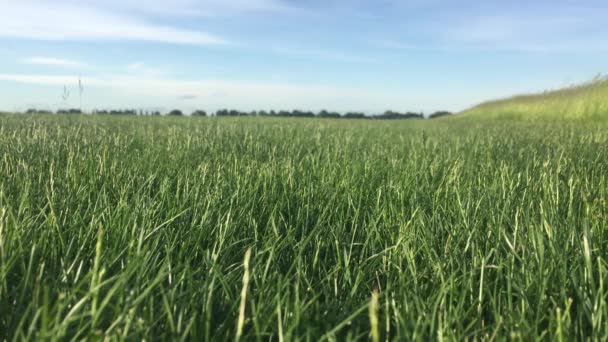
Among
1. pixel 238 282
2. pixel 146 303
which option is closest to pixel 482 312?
pixel 238 282

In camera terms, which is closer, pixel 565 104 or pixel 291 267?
pixel 291 267

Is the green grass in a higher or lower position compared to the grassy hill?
lower

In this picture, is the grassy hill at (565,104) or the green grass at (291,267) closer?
the green grass at (291,267)

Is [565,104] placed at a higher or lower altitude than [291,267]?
higher

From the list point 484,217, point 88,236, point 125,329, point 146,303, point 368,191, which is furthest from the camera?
point 368,191

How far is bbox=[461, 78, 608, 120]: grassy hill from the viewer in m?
11.9

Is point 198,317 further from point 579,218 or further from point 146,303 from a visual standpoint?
point 579,218

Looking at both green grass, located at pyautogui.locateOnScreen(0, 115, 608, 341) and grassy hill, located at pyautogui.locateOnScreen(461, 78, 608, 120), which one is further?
grassy hill, located at pyautogui.locateOnScreen(461, 78, 608, 120)

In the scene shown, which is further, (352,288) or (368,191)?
(368,191)

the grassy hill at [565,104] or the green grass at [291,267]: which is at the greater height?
the grassy hill at [565,104]

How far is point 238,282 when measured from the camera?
3.26 feet

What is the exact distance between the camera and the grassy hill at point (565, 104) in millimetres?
11906

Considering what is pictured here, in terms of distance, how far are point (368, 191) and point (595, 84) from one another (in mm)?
14213

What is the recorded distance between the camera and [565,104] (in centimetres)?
1384
